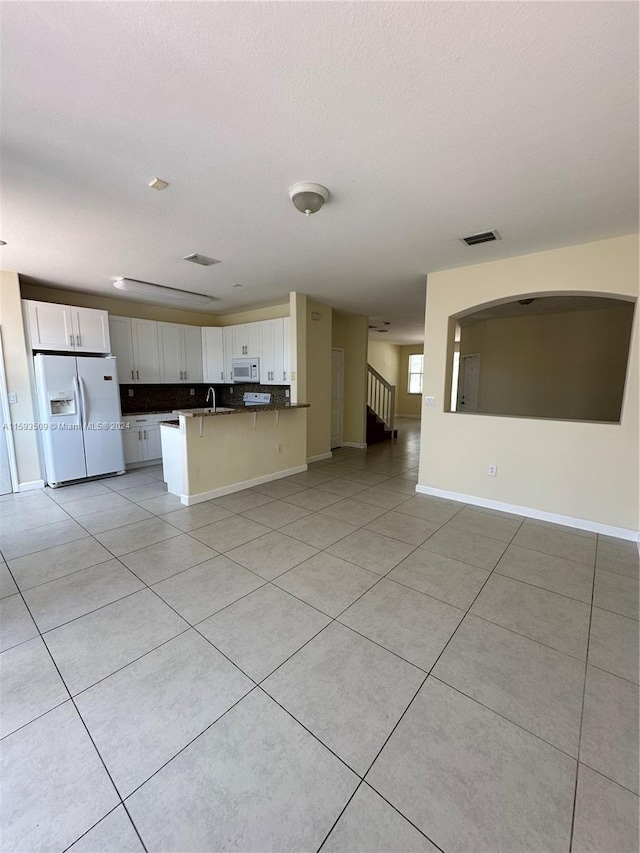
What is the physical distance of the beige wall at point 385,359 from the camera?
11047 millimetres

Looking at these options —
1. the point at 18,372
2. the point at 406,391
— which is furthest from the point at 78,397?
the point at 406,391

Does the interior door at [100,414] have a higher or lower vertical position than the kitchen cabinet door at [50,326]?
lower

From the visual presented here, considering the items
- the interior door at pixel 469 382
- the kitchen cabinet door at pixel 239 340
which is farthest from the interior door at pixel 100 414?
the interior door at pixel 469 382

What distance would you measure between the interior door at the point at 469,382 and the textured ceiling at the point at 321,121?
4.22 meters

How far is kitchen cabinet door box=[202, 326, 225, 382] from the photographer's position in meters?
6.42

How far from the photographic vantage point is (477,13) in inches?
47.6

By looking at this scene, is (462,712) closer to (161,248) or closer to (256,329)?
(161,248)

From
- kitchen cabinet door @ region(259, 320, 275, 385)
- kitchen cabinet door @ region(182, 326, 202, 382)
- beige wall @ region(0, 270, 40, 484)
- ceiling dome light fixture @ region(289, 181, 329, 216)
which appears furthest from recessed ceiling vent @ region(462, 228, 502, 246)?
beige wall @ region(0, 270, 40, 484)

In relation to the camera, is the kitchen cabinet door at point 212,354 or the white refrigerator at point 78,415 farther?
the kitchen cabinet door at point 212,354

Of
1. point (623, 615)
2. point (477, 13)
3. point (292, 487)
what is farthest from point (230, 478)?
point (477, 13)

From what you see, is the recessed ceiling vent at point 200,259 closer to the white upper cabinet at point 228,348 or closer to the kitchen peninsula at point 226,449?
the kitchen peninsula at point 226,449

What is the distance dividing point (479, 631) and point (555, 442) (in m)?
2.38

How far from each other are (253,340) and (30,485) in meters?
3.80

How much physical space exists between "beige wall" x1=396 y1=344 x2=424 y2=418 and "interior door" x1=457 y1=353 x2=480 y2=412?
404 centimetres
